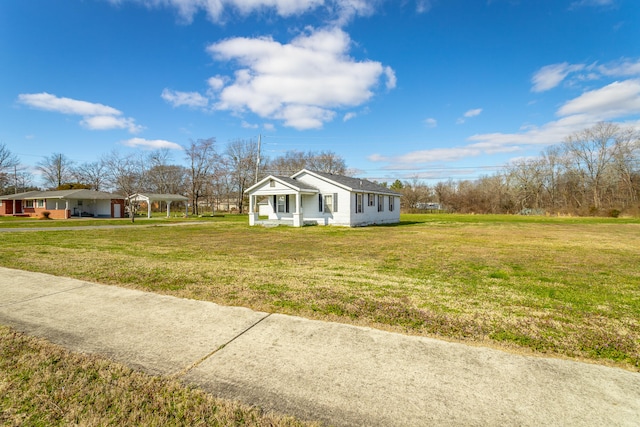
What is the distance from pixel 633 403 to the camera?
2.30 m

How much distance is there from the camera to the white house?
21984 millimetres

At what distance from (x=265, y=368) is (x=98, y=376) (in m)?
1.38

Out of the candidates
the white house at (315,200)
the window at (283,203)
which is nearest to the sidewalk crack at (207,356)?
the white house at (315,200)

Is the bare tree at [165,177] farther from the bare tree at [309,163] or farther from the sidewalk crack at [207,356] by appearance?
the sidewalk crack at [207,356]

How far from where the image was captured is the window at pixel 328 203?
22688 millimetres

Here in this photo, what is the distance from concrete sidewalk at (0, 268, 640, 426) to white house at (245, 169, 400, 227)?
58.2 feet

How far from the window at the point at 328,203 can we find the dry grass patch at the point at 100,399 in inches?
791

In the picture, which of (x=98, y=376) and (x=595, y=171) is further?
(x=595, y=171)

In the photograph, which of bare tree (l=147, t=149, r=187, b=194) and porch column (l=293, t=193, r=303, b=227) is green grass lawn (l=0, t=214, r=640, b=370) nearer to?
porch column (l=293, t=193, r=303, b=227)

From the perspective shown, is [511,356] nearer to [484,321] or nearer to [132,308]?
[484,321]

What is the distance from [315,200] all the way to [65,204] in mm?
33137

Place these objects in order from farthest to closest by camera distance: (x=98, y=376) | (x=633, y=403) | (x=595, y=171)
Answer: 1. (x=595, y=171)
2. (x=98, y=376)
3. (x=633, y=403)

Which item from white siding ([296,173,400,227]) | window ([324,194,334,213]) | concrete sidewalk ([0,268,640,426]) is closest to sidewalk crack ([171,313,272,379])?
concrete sidewalk ([0,268,640,426])

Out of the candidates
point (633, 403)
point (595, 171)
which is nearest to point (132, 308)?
point (633, 403)
